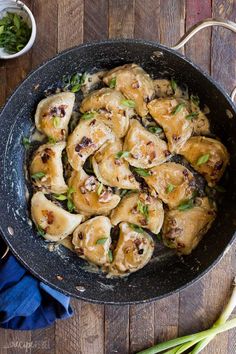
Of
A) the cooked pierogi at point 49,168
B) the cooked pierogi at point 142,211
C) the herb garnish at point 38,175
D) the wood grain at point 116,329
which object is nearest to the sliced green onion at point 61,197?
the cooked pierogi at point 49,168

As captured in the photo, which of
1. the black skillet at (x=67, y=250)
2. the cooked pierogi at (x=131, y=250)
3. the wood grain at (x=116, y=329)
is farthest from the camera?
the wood grain at (x=116, y=329)

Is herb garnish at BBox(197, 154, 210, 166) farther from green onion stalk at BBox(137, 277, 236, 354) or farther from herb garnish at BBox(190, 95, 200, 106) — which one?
green onion stalk at BBox(137, 277, 236, 354)

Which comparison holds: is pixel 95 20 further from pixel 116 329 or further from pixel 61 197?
pixel 116 329

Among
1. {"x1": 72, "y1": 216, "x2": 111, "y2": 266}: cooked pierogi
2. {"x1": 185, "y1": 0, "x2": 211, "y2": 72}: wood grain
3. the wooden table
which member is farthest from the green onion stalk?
{"x1": 185, "y1": 0, "x2": 211, "y2": 72}: wood grain

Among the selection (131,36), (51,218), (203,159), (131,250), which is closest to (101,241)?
(131,250)

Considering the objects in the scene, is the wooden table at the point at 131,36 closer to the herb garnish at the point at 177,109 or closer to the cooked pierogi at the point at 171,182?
the herb garnish at the point at 177,109

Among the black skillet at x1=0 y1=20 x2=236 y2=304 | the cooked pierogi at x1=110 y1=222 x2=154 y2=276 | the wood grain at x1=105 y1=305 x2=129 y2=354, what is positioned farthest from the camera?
the wood grain at x1=105 y1=305 x2=129 y2=354
